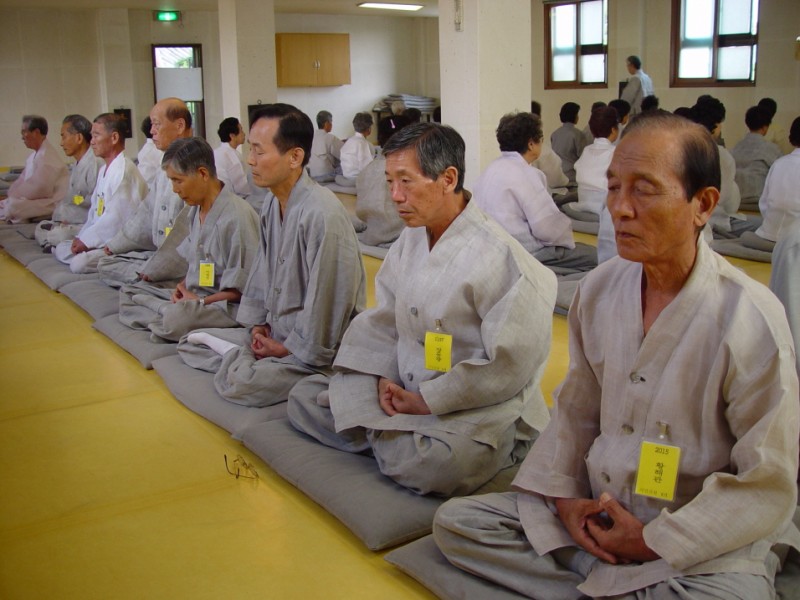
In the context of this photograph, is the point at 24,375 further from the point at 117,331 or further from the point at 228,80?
the point at 228,80

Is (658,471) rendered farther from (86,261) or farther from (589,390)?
(86,261)

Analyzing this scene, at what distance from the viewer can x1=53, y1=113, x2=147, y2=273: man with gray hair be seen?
225 inches

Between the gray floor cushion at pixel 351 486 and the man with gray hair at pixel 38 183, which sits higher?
the man with gray hair at pixel 38 183

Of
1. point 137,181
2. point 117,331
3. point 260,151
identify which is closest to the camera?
point 260,151

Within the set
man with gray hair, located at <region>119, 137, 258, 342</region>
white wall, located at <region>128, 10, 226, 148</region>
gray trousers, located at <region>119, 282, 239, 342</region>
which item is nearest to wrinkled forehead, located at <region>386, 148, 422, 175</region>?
man with gray hair, located at <region>119, 137, 258, 342</region>

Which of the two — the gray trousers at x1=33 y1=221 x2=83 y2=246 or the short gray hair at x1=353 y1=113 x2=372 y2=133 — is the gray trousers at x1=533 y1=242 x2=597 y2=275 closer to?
the gray trousers at x1=33 y1=221 x2=83 y2=246

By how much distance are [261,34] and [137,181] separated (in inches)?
182

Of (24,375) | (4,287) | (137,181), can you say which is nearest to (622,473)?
(24,375)

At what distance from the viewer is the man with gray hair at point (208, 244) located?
405cm

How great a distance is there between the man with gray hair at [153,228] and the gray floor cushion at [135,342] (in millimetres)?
301

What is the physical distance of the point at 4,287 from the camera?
5871mm

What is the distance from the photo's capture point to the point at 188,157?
4.04 m

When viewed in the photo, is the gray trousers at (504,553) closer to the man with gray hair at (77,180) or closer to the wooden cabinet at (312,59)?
the man with gray hair at (77,180)

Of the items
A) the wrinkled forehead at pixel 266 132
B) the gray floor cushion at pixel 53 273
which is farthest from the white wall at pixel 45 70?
the wrinkled forehead at pixel 266 132
